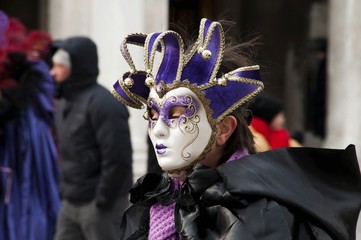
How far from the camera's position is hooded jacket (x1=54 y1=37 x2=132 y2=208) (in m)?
5.74

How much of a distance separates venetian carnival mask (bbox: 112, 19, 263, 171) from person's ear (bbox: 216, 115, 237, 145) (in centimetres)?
4

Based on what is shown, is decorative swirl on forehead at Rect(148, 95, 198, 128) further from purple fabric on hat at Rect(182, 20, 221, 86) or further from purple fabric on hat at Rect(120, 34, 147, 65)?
purple fabric on hat at Rect(120, 34, 147, 65)

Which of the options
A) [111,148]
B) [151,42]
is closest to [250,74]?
[151,42]

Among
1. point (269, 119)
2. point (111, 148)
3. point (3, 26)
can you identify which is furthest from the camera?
point (3, 26)

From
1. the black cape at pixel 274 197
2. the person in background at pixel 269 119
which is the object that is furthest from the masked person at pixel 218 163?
the person in background at pixel 269 119

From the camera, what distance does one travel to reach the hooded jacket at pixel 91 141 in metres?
5.74

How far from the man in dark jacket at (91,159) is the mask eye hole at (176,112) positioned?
2.58 m

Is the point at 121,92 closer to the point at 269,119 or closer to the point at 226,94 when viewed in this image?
the point at 226,94

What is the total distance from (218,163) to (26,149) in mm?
4291

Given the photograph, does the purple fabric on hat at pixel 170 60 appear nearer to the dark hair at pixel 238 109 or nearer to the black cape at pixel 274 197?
the dark hair at pixel 238 109

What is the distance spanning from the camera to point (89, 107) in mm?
5934

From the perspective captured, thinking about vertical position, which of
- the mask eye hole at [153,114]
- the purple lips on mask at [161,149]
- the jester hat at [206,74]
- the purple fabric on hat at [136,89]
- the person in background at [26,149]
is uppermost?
the jester hat at [206,74]

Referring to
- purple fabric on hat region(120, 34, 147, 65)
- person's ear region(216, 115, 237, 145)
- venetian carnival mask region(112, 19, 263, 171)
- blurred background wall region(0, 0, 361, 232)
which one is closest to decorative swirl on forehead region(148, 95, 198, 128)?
venetian carnival mask region(112, 19, 263, 171)

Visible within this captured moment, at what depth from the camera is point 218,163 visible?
3229mm
